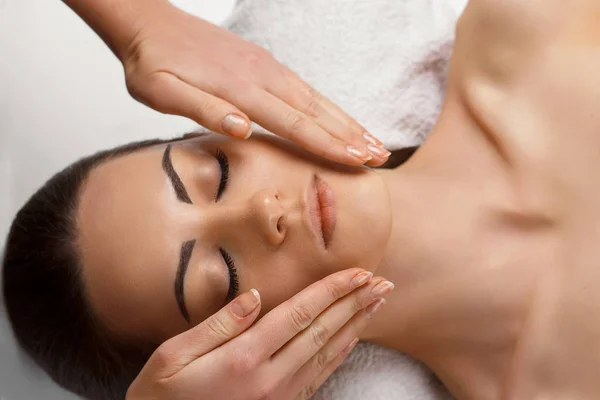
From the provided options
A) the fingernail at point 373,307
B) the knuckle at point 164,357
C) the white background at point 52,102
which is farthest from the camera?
the white background at point 52,102

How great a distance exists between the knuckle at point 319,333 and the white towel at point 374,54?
486mm

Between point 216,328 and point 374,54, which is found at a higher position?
point 374,54

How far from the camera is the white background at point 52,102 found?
1.19m

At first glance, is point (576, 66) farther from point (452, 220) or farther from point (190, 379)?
point (190, 379)

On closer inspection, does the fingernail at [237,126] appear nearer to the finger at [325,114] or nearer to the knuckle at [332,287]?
the finger at [325,114]

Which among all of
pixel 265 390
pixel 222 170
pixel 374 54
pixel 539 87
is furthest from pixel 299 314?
pixel 374 54

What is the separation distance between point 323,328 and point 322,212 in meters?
0.16

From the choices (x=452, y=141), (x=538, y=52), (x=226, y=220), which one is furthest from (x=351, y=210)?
(x=538, y=52)

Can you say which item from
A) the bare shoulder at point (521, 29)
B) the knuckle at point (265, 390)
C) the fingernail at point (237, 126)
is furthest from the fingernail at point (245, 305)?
the bare shoulder at point (521, 29)

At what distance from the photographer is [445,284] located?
37.2 inches

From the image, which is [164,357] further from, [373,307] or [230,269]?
[373,307]

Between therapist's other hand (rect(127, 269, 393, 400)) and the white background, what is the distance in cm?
Result: 45

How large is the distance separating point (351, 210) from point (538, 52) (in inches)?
16.3

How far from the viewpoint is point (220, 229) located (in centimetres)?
83
